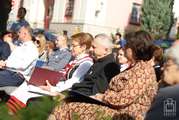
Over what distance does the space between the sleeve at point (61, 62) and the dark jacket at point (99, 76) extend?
91.7 inches

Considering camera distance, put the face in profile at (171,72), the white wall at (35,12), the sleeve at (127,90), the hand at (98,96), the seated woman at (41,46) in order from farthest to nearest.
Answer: the white wall at (35,12) → the seated woman at (41,46) → the hand at (98,96) → the sleeve at (127,90) → the face in profile at (171,72)

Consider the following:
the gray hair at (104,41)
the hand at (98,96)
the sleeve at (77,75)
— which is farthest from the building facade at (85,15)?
the hand at (98,96)

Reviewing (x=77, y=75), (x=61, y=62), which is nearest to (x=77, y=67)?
(x=77, y=75)

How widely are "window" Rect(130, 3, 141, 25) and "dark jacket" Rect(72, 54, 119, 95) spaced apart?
31.1 m

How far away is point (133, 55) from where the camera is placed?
5.83 metres

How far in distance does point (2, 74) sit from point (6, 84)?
0.48 ft

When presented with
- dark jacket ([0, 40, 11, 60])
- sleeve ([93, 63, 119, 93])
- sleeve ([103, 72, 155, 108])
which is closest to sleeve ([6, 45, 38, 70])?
dark jacket ([0, 40, 11, 60])

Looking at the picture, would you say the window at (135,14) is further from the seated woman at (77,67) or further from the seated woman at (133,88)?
the seated woman at (133,88)

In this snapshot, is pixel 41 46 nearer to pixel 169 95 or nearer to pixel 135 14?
pixel 169 95

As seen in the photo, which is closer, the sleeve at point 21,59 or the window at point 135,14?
the sleeve at point 21,59

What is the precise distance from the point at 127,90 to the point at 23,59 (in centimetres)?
277

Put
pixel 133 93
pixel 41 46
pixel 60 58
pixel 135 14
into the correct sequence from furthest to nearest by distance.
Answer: pixel 135 14
pixel 41 46
pixel 60 58
pixel 133 93

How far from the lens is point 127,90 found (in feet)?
18.4

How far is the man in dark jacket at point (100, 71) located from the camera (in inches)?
251
